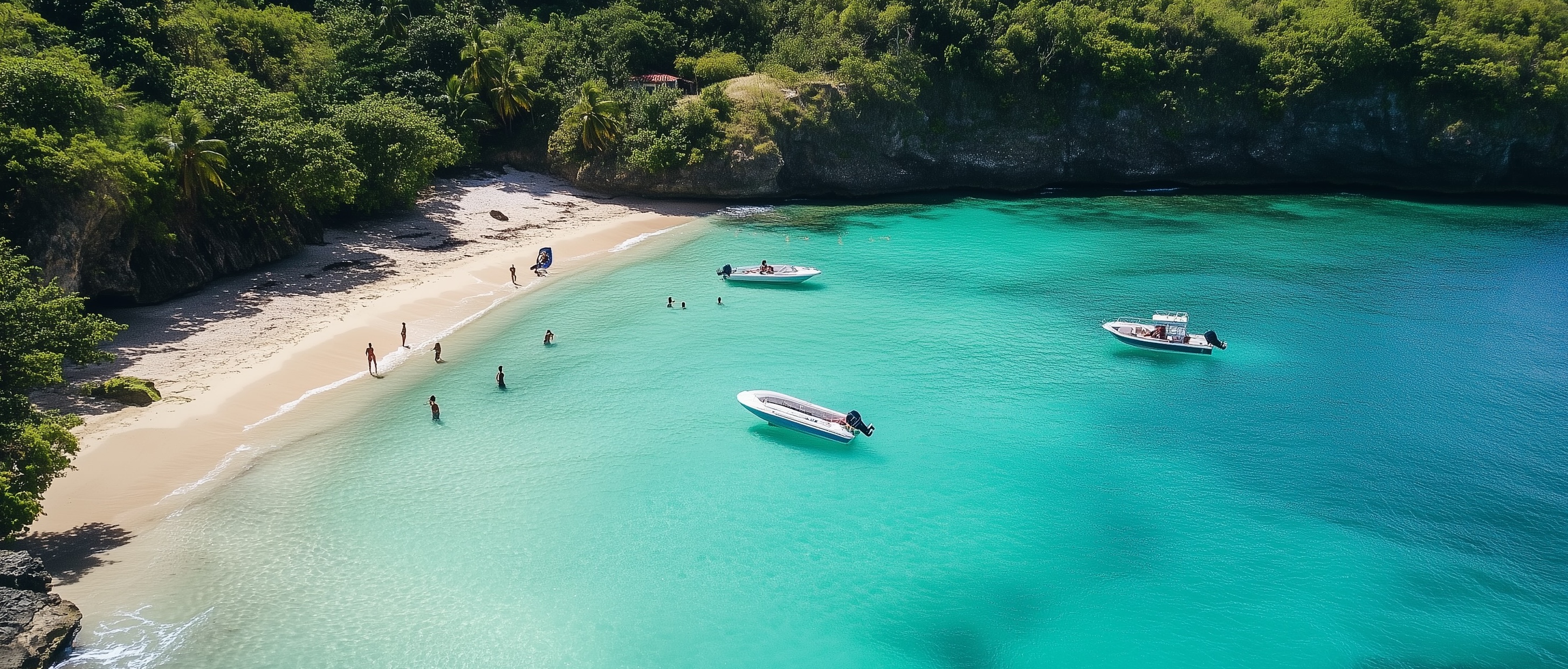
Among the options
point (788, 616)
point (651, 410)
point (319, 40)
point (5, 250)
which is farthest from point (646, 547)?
point (319, 40)

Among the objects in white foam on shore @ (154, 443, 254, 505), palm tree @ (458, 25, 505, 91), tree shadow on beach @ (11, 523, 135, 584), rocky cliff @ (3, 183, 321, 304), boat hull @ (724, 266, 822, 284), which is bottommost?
tree shadow on beach @ (11, 523, 135, 584)

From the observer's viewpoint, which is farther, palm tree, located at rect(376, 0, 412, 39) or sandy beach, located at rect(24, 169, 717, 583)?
palm tree, located at rect(376, 0, 412, 39)

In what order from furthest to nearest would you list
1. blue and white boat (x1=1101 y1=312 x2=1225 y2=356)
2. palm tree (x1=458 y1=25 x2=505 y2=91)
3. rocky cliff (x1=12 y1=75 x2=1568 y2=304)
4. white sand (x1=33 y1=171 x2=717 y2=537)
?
rocky cliff (x1=12 y1=75 x2=1568 y2=304), palm tree (x1=458 y1=25 x2=505 y2=91), blue and white boat (x1=1101 y1=312 x2=1225 y2=356), white sand (x1=33 y1=171 x2=717 y2=537)

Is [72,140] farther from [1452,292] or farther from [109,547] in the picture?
[1452,292]

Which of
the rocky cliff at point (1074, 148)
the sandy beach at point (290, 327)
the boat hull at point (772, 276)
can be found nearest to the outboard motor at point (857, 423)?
the boat hull at point (772, 276)

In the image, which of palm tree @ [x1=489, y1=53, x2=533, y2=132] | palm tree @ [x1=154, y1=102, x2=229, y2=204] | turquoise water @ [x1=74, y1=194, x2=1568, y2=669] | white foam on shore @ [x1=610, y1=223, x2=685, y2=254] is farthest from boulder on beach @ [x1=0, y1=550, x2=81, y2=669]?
palm tree @ [x1=489, y1=53, x2=533, y2=132]

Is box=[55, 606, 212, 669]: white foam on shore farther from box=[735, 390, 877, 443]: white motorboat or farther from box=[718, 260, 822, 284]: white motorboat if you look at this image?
box=[718, 260, 822, 284]: white motorboat

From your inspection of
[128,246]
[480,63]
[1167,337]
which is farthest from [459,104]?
[1167,337]

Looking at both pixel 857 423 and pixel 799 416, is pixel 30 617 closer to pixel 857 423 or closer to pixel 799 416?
pixel 799 416
